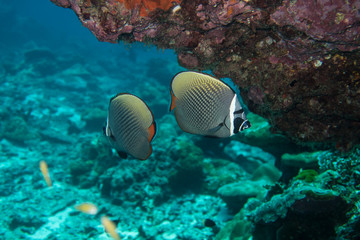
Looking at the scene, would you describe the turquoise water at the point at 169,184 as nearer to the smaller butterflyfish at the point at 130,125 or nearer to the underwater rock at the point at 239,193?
the underwater rock at the point at 239,193

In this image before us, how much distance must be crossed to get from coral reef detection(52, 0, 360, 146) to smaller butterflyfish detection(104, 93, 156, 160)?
2.66 feet

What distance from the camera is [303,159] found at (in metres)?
4.57

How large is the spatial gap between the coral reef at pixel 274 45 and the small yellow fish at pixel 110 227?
4823 mm

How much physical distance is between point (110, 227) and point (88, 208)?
1237 millimetres

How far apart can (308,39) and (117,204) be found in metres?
6.39

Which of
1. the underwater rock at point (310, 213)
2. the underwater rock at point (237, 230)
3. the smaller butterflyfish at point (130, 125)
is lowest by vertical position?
→ the underwater rock at point (237, 230)

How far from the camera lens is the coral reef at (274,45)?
1.85 m

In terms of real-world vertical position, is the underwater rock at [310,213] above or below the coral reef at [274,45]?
below

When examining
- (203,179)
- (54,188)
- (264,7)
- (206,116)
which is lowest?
(54,188)

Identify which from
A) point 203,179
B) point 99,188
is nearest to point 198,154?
point 203,179

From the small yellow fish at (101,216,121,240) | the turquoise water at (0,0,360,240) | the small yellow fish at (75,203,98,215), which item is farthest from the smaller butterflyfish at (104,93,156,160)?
the small yellow fish at (75,203,98,215)

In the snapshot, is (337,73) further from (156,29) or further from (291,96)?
(156,29)

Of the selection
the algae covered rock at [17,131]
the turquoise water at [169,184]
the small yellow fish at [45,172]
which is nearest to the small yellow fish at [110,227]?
the turquoise water at [169,184]

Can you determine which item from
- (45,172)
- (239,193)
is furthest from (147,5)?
(45,172)
